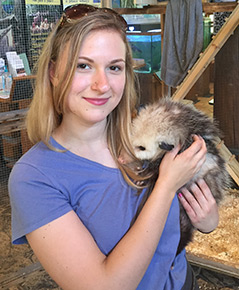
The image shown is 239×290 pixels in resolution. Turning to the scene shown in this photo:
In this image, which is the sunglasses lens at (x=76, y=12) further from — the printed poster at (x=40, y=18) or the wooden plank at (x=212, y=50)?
the wooden plank at (x=212, y=50)

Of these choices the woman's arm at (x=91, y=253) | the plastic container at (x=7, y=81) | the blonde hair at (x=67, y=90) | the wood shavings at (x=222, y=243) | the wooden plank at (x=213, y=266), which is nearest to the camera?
the woman's arm at (x=91, y=253)

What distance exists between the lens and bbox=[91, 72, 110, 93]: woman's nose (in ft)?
3.06

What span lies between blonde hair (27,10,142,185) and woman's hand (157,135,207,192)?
9 cm

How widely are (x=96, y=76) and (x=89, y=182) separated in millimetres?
266

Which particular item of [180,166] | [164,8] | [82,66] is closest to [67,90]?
[82,66]

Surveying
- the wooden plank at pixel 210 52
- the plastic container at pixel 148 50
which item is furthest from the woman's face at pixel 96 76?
the plastic container at pixel 148 50

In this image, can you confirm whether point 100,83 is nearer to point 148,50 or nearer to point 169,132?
point 169,132

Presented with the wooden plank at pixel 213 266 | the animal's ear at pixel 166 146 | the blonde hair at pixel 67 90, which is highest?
the blonde hair at pixel 67 90

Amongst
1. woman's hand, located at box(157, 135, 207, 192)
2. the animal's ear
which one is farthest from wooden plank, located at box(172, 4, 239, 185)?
woman's hand, located at box(157, 135, 207, 192)

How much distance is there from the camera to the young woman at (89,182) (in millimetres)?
850

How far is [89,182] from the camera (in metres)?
0.95

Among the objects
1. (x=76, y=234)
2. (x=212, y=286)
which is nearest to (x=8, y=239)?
(x=212, y=286)

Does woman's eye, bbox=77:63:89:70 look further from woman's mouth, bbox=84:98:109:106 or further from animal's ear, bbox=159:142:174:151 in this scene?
animal's ear, bbox=159:142:174:151

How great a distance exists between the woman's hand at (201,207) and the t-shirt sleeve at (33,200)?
45 centimetres
